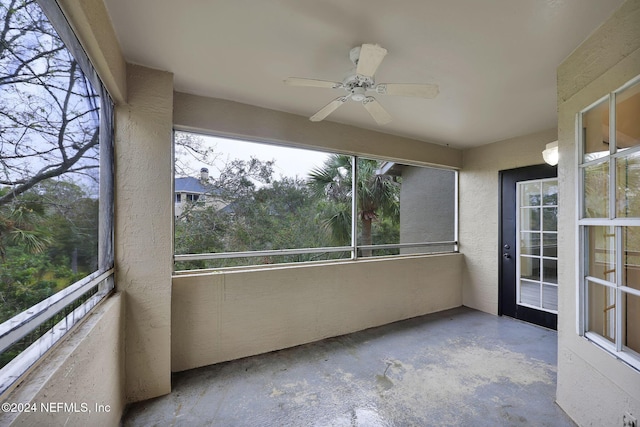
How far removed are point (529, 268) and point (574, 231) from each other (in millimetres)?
2154

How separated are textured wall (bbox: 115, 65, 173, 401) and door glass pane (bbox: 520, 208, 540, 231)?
4.23 m

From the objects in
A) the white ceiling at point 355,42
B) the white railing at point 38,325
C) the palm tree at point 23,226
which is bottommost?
the white railing at point 38,325

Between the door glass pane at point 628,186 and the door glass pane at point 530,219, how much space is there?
2.34m

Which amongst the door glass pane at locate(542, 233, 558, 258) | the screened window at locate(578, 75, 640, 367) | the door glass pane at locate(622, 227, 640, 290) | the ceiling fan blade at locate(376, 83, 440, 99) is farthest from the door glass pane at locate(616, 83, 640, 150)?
the door glass pane at locate(542, 233, 558, 258)

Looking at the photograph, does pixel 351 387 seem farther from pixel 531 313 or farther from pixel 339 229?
pixel 531 313

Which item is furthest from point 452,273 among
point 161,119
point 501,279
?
point 161,119

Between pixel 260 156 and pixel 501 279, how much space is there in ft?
12.2

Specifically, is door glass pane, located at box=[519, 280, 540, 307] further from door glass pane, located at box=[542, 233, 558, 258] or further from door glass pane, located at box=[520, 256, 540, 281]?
door glass pane, located at box=[542, 233, 558, 258]

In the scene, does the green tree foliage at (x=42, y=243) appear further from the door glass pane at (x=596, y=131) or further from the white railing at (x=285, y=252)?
the door glass pane at (x=596, y=131)

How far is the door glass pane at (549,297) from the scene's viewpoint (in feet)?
11.0

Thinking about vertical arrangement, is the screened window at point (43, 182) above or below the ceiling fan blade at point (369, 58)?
below

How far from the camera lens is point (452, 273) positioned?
13.7 feet

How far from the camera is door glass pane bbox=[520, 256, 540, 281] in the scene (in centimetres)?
352

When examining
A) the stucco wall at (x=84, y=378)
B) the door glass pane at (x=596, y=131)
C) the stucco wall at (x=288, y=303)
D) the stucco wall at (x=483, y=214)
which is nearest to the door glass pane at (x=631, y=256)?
the door glass pane at (x=596, y=131)
